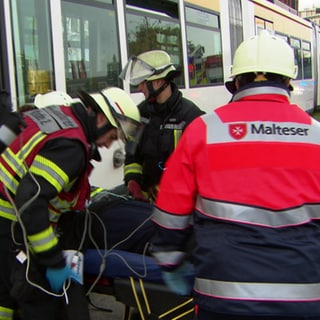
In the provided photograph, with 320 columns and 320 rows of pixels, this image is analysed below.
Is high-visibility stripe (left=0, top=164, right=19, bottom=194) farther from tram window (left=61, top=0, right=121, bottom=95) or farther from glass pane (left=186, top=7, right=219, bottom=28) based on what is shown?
glass pane (left=186, top=7, right=219, bottom=28)

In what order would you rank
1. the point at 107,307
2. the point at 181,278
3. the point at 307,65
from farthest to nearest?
the point at 307,65
the point at 107,307
the point at 181,278

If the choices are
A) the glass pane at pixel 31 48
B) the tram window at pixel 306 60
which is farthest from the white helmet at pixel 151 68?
the tram window at pixel 306 60

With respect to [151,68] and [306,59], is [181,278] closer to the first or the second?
[151,68]

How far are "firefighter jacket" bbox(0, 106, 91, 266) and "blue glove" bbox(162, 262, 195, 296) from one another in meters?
0.54

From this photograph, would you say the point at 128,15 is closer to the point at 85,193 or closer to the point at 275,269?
the point at 85,193

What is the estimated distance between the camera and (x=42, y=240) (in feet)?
6.53

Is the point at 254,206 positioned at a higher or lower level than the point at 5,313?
higher

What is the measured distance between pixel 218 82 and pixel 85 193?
543 cm

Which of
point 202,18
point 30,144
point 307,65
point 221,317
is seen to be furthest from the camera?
point 307,65

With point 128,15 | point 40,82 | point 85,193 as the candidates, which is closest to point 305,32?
point 128,15

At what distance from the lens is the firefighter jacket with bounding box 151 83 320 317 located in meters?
1.49

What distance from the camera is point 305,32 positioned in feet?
45.8

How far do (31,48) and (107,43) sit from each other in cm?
111

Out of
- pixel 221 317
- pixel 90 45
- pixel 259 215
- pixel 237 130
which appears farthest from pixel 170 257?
pixel 90 45
